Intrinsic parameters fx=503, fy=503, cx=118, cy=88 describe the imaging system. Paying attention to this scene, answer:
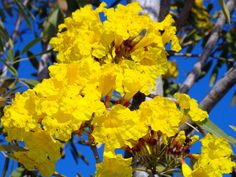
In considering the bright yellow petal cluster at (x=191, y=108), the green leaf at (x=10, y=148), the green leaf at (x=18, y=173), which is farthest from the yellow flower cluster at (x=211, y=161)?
the green leaf at (x=18, y=173)

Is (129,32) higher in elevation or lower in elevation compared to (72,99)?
higher

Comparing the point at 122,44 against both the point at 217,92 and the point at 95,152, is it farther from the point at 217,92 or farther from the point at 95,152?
the point at 217,92

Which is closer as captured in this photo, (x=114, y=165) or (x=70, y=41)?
(x=114, y=165)

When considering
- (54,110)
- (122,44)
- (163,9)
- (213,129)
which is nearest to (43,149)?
(54,110)

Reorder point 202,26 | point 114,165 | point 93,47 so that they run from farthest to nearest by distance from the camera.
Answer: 1. point 202,26
2. point 93,47
3. point 114,165

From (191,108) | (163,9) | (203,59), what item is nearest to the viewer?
(191,108)

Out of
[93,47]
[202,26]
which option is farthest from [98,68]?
[202,26]

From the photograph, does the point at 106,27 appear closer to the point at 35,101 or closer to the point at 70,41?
the point at 70,41
